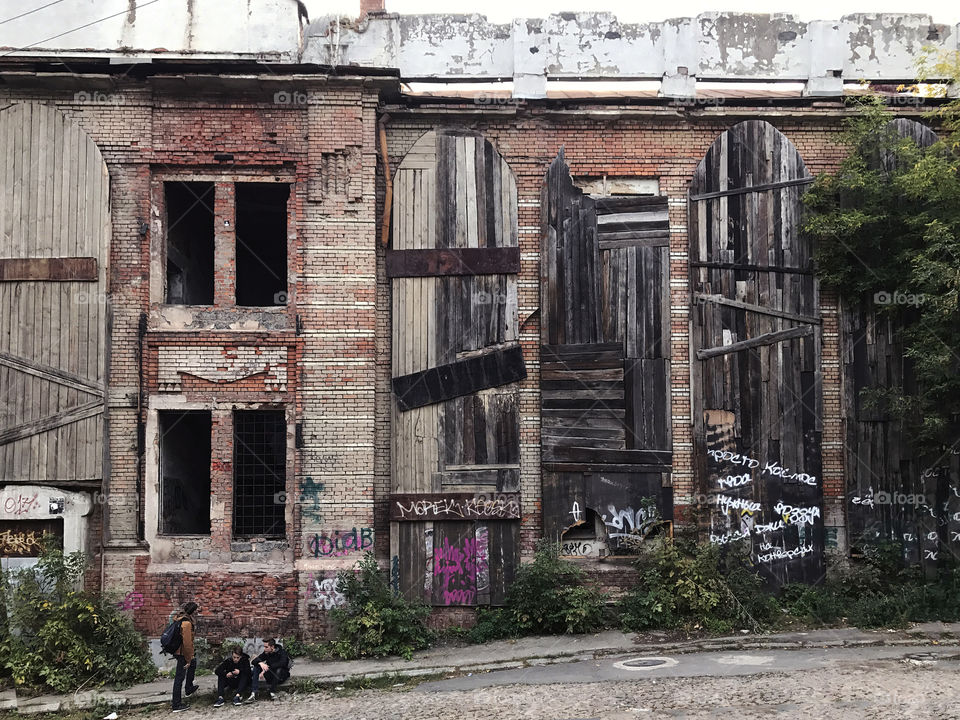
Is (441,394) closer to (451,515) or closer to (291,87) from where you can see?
(451,515)

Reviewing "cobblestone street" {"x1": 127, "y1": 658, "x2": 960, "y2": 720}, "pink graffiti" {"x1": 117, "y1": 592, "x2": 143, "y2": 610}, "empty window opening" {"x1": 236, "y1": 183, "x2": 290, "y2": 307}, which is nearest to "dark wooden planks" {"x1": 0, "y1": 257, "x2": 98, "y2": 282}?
"empty window opening" {"x1": 236, "y1": 183, "x2": 290, "y2": 307}

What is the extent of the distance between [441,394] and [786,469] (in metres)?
5.37

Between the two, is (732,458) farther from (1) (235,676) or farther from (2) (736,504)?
(1) (235,676)

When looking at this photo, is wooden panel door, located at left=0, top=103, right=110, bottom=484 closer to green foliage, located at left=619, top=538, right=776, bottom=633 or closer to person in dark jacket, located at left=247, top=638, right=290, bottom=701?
person in dark jacket, located at left=247, top=638, right=290, bottom=701

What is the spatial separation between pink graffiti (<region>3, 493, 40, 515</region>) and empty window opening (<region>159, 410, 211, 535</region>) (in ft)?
5.61

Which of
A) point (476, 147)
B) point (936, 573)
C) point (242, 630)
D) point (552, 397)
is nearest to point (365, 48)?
point (476, 147)

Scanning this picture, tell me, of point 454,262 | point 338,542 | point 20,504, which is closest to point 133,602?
point 20,504

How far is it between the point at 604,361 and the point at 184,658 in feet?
22.9

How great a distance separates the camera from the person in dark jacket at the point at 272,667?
30.8 feet

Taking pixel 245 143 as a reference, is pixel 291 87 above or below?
above

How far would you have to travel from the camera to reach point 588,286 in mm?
11844

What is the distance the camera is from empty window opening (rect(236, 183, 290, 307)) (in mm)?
14031

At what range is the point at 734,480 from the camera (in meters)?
11.7

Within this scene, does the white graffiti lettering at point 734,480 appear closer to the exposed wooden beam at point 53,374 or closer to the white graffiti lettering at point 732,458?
the white graffiti lettering at point 732,458
